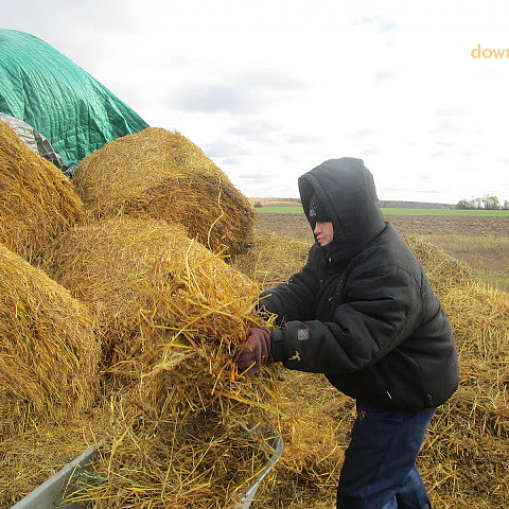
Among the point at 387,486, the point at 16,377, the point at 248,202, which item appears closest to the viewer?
the point at 387,486

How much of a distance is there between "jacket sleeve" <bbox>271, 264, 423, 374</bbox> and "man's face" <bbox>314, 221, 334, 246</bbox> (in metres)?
0.27

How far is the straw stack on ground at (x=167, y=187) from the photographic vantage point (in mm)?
4984

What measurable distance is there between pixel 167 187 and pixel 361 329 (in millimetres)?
3729

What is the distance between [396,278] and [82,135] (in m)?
6.88

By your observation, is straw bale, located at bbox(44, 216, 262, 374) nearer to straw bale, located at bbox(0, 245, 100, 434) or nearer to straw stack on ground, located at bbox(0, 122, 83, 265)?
straw stack on ground, located at bbox(0, 122, 83, 265)

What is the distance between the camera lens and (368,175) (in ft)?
6.82

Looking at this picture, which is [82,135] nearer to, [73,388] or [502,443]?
[73,388]

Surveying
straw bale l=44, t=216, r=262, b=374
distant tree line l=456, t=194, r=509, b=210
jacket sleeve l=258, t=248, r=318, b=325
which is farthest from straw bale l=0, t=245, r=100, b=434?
distant tree line l=456, t=194, r=509, b=210

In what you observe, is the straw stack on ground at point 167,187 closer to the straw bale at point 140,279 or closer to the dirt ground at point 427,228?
the straw bale at point 140,279

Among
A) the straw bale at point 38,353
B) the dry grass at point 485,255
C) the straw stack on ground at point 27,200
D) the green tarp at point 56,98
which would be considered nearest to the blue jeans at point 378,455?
the straw bale at point 38,353

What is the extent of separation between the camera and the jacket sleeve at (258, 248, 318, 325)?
7.25 ft

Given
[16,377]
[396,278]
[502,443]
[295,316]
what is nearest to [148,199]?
[16,377]

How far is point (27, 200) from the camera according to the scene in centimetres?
430

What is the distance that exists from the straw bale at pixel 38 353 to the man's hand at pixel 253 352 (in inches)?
67.5
